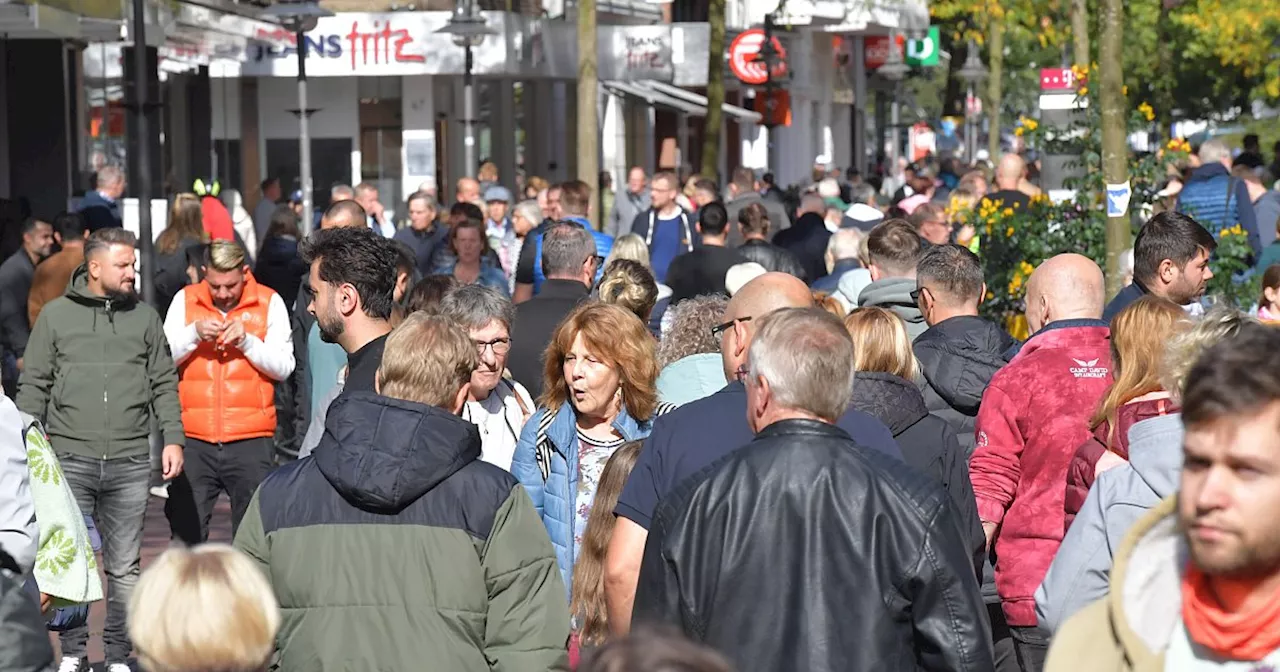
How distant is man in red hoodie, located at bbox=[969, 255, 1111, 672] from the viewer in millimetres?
6660

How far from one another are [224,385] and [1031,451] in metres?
4.38

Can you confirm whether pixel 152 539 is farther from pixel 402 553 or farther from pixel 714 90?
pixel 714 90

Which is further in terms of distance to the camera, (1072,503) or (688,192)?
(688,192)

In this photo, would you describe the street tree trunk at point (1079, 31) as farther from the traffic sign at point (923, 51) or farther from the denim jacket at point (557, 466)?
the traffic sign at point (923, 51)

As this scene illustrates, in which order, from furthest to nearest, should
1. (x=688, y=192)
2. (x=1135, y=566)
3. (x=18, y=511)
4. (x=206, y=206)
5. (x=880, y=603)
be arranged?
(x=688, y=192) → (x=206, y=206) → (x=18, y=511) → (x=880, y=603) → (x=1135, y=566)

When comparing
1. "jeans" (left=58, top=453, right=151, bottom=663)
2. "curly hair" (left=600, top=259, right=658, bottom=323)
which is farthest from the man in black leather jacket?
"jeans" (left=58, top=453, right=151, bottom=663)

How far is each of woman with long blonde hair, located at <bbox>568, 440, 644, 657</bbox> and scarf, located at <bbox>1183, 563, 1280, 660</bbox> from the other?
2637 mm

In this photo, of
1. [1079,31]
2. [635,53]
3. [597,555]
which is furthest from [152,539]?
[635,53]

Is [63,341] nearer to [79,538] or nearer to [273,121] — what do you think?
[79,538]

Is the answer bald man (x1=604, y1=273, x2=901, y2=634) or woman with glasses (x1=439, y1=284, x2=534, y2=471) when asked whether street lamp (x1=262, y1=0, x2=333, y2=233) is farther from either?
bald man (x1=604, y1=273, x2=901, y2=634)

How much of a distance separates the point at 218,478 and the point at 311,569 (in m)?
5.19

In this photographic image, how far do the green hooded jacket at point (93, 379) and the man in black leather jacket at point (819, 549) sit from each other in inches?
211

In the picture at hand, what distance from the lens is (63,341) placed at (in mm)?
9227

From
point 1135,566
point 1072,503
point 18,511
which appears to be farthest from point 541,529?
point 1135,566
